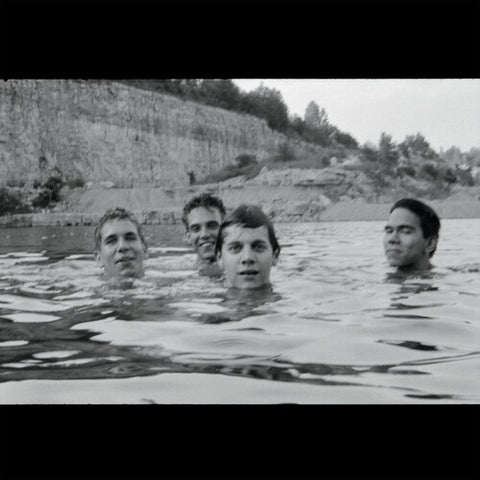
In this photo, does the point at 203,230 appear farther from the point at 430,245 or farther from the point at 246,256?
the point at 430,245

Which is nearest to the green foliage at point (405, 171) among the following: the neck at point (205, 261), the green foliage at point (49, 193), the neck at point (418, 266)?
the neck at point (418, 266)

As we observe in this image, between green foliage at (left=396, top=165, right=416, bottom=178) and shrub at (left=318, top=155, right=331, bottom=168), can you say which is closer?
green foliage at (left=396, top=165, right=416, bottom=178)

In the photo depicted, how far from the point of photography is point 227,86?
3.13 m

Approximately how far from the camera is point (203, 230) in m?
3.24

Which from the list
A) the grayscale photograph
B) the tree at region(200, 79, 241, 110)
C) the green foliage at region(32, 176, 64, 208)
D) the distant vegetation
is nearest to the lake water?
the grayscale photograph

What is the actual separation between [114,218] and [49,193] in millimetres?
321

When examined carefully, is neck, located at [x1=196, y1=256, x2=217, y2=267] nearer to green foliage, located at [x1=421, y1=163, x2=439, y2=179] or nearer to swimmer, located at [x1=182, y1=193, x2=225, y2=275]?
swimmer, located at [x1=182, y1=193, x2=225, y2=275]

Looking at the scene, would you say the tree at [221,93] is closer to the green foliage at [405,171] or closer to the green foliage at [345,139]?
the green foliage at [345,139]

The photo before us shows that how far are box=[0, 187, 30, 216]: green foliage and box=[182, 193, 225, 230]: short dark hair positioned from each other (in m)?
0.71

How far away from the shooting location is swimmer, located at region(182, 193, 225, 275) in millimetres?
3199
